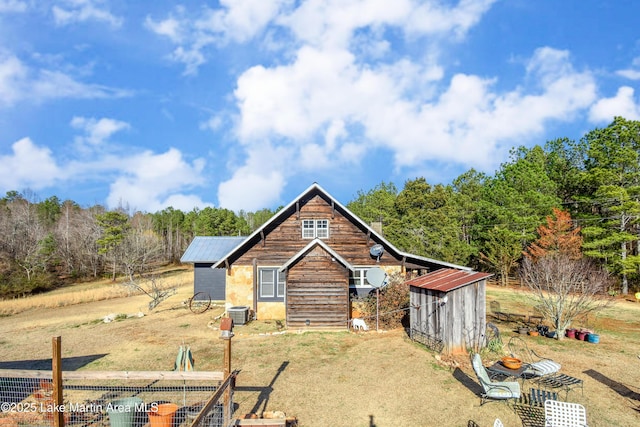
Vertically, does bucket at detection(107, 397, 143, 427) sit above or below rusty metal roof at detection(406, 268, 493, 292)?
below

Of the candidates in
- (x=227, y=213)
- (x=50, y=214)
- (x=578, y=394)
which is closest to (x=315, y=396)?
(x=578, y=394)

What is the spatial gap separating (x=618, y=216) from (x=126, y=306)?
4111 centimetres

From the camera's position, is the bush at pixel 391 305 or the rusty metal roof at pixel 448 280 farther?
the bush at pixel 391 305

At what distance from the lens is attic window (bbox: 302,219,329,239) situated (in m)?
21.7

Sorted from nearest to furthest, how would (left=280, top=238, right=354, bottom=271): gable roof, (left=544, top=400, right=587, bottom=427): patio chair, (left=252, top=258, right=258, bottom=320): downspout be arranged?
(left=544, top=400, right=587, bottom=427): patio chair
(left=280, top=238, right=354, bottom=271): gable roof
(left=252, top=258, right=258, bottom=320): downspout

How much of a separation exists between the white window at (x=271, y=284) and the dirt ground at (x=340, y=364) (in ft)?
5.48

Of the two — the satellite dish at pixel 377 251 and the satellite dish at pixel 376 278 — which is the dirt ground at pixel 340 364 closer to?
the satellite dish at pixel 376 278

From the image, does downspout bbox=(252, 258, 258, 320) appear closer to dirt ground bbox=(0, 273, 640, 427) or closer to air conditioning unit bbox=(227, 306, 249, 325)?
dirt ground bbox=(0, 273, 640, 427)

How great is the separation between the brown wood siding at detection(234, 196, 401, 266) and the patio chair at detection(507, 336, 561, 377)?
7.81m

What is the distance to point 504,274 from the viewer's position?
38.8 m

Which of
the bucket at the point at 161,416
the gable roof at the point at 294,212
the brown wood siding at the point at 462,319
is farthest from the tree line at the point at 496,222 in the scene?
the bucket at the point at 161,416

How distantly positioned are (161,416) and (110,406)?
121 centimetres

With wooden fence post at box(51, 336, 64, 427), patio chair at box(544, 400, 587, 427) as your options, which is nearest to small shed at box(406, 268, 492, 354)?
patio chair at box(544, 400, 587, 427)

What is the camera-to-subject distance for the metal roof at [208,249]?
2589 centimetres
